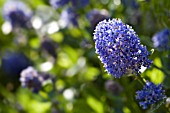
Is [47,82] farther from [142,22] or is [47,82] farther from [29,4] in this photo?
[29,4]

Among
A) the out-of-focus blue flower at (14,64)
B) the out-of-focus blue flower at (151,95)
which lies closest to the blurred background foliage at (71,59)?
the out-of-focus blue flower at (14,64)

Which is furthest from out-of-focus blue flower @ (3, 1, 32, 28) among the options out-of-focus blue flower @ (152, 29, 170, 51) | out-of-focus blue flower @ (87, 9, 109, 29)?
out-of-focus blue flower @ (152, 29, 170, 51)

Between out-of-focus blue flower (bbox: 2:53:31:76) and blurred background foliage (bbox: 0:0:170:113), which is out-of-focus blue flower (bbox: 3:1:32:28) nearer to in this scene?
blurred background foliage (bbox: 0:0:170:113)

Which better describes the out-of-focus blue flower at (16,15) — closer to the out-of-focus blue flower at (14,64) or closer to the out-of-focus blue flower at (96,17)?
the out-of-focus blue flower at (14,64)

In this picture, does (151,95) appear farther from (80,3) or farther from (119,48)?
(80,3)

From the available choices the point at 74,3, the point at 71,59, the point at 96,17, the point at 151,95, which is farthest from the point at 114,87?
the point at 151,95

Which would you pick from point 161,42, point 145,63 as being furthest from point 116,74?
point 161,42
